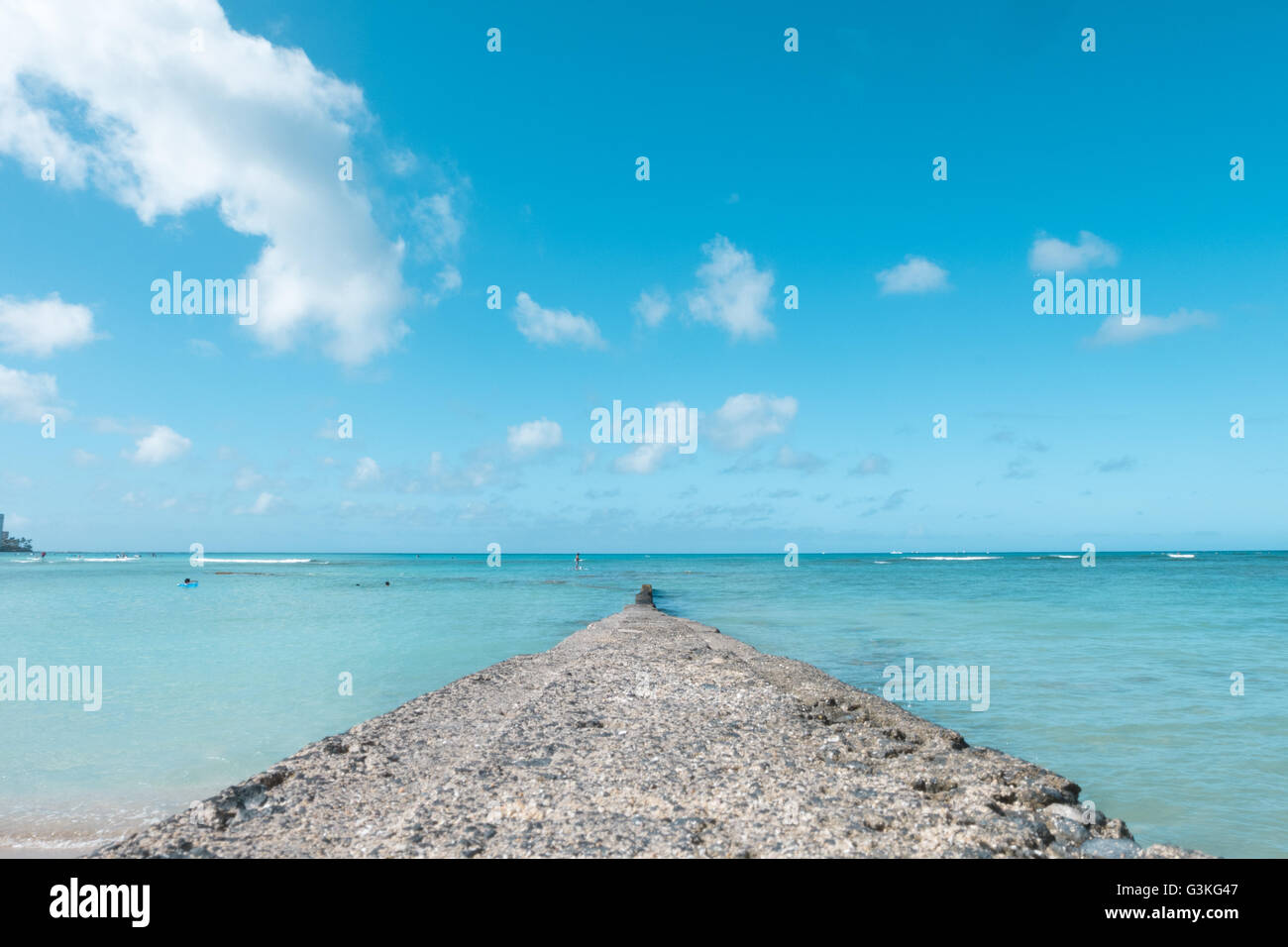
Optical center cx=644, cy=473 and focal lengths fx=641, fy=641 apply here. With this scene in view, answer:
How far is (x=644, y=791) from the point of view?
6.48m

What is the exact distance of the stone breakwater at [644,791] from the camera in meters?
5.42

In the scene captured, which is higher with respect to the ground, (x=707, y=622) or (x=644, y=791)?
(x=644, y=791)

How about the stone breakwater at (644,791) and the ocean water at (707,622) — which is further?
the ocean water at (707,622)

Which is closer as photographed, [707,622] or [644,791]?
[644,791]

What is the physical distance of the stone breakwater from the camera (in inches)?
213

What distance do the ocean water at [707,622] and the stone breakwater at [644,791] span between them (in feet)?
6.15

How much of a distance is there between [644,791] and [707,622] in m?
23.1

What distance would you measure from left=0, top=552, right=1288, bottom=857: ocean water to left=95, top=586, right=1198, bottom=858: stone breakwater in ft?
6.15

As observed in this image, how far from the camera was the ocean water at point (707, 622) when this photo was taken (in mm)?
8086

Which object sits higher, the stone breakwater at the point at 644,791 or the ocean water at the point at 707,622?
the stone breakwater at the point at 644,791
